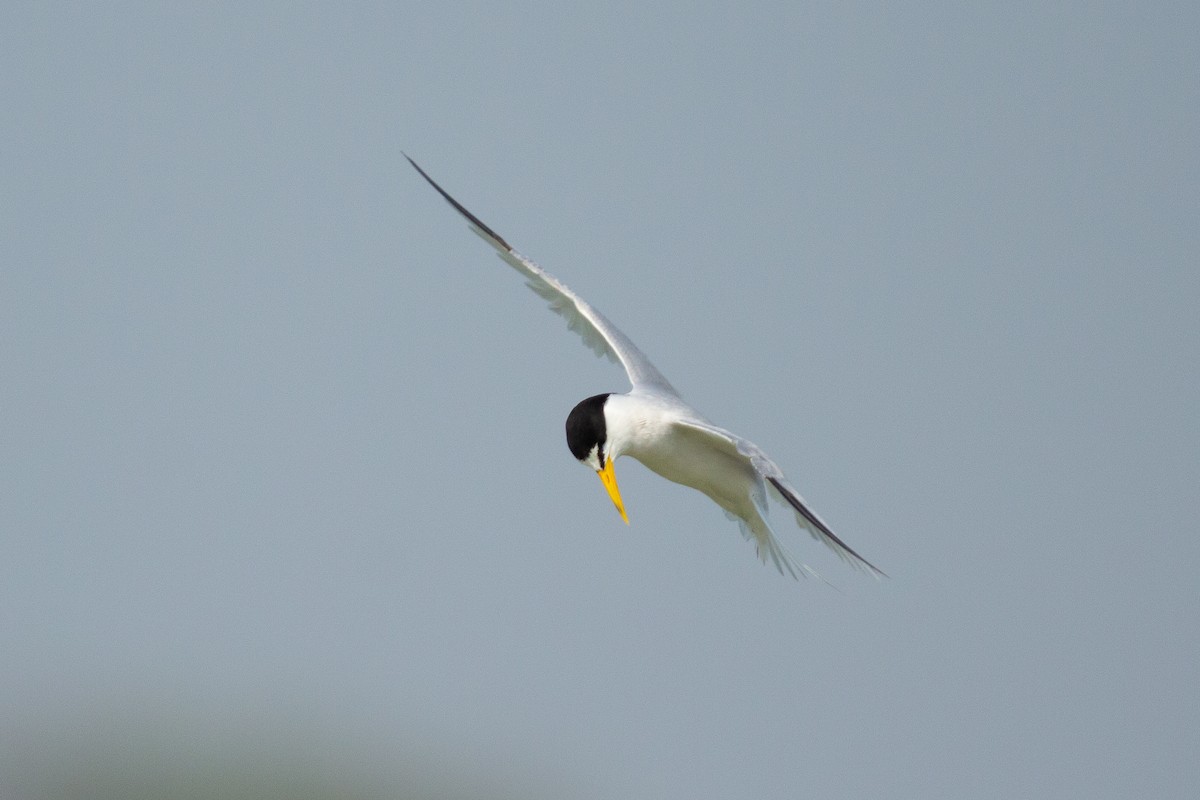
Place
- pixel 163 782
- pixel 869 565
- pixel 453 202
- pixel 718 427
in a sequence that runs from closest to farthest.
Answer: pixel 869 565
pixel 718 427
pixel 453 202
pixel 163 782

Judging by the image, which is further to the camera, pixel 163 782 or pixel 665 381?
pixel 163 782

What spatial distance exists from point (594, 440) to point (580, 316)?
6.35ft

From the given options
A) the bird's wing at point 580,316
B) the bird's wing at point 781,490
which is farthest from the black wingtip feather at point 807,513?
the bird's wing at point 580,316

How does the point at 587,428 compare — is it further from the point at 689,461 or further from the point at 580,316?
the point at 580,316

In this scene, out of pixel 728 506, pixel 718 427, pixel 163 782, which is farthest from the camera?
pixel 163 782

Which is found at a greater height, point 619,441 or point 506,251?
point 506,251

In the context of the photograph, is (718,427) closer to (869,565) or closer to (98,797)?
(869,565)

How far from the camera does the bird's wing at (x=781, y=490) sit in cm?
700

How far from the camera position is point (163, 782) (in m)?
25.7

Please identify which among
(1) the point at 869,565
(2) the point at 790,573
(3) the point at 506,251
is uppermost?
(3) the point at 506,251

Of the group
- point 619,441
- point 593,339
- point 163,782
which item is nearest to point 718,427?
point 619,441

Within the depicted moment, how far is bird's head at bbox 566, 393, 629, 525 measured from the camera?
8.69 meters

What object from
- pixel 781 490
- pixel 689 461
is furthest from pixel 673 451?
pixel 781 490

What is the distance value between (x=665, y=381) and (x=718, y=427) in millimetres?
1875
